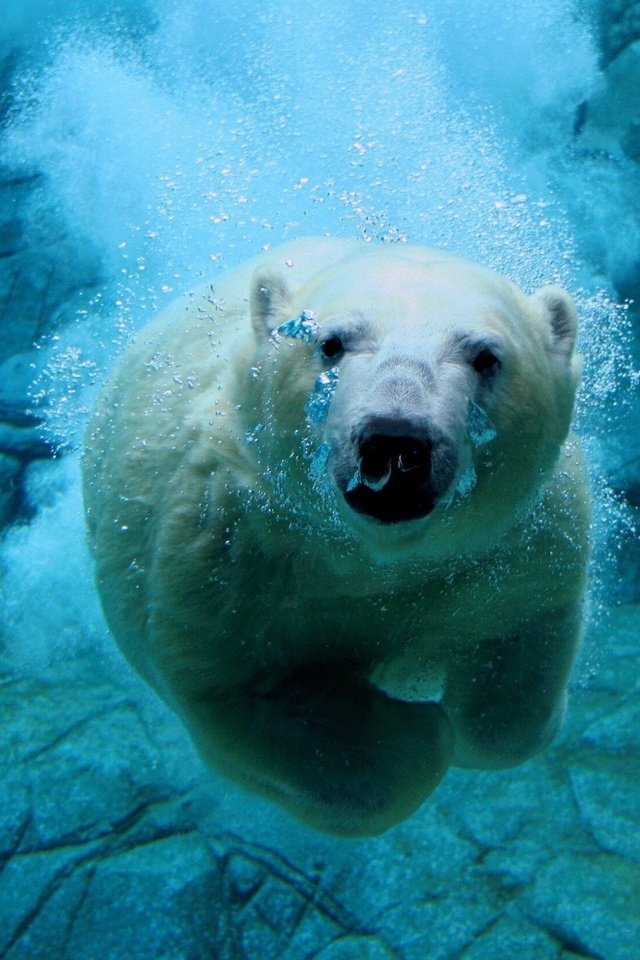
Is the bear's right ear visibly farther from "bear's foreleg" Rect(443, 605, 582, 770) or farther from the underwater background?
the underwater background

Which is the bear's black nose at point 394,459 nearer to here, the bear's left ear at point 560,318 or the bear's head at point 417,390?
the bear's head at point 417,390

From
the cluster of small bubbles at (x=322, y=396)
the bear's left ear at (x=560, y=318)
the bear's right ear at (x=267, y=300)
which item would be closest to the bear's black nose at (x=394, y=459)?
the cluster of small bubbles at (x=322, y=396)

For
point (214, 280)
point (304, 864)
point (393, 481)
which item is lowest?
point (304, 864)

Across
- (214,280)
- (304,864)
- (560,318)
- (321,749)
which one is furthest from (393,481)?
(304,864)

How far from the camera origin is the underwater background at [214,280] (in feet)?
13.4

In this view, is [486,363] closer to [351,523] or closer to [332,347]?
[332,347]

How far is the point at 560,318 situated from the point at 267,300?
713mm

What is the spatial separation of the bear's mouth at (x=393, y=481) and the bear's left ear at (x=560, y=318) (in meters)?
0.88

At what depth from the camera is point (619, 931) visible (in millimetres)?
3836

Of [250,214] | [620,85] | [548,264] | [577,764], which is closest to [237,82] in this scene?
[250,214]

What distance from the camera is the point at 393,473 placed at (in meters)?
1.66

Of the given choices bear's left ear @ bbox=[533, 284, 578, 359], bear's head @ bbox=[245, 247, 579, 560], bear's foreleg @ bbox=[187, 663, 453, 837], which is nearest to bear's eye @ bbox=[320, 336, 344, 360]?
bear's head @ bbox=[245, 247, 579, 560]

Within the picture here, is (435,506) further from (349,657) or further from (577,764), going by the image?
(577,764)

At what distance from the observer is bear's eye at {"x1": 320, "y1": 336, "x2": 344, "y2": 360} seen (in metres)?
1.98
